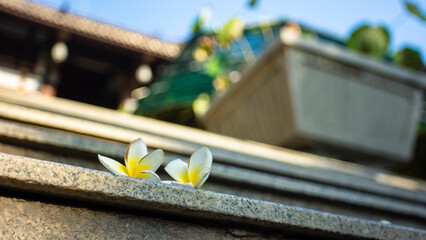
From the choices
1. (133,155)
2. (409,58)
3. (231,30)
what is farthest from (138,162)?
(231,30)

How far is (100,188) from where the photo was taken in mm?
687

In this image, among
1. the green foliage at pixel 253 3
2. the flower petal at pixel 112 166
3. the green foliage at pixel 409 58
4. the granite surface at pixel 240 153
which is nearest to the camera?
the flower petal at pixel 112 166

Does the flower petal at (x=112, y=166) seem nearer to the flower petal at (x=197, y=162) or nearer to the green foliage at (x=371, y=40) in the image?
the flower petal at (x=197, y=162)

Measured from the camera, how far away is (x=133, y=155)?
82cm

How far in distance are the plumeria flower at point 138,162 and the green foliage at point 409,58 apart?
2186 mm

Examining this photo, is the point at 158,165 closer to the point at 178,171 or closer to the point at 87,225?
the point at 178,171

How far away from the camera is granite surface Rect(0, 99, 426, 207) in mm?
1454

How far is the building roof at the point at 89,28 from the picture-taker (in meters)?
6.93

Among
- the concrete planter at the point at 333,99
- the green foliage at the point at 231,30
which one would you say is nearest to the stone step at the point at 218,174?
the concrete planter at the point at 333,99

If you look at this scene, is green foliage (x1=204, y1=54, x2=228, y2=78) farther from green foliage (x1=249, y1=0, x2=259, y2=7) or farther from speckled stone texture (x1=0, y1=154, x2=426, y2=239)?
speckled stone texture (x1=0, y1=154, x2=426, y2=239)

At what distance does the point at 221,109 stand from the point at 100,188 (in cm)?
203

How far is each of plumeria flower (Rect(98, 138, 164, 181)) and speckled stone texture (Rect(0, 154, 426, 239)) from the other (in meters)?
0.08

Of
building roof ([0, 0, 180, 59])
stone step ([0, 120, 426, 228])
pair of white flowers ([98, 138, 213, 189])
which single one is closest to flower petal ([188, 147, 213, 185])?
pair of white flowers ([98, 138, 213, 189])

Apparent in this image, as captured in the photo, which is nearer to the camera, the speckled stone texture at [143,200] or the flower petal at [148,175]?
the speckled stone texture at [143,200]
